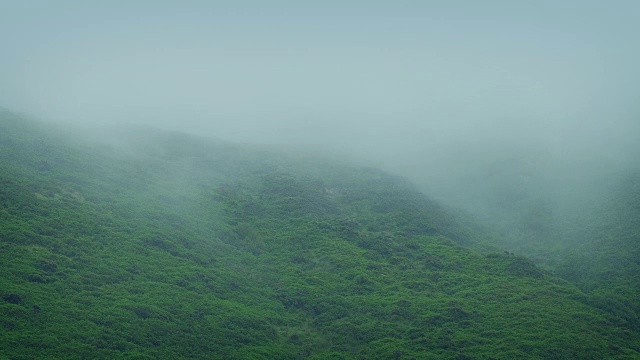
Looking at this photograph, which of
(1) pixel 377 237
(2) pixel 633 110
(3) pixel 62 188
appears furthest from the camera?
(2) pixel 633 110

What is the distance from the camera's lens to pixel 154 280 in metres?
44.1

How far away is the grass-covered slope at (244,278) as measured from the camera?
35594mm

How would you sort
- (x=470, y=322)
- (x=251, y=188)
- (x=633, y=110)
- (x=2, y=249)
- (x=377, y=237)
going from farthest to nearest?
(x=633, y=110), (x=251, y=188), (x=377, y=237), (x=470, y=322), (x=2, y=249)

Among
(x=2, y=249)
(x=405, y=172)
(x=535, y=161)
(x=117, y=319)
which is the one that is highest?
(x=535, y=161)

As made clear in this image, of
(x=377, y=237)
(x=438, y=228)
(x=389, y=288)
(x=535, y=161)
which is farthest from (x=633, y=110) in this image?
(x=389, y=288)

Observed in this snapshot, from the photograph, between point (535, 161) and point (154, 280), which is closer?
point (154, 280)

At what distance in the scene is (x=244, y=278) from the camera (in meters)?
51.2

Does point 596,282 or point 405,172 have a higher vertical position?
point 405,172

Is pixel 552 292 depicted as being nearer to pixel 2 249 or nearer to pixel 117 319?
pixel 117 319

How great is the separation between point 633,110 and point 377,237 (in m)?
167

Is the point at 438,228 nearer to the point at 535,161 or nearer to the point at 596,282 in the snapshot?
the point at 596,282

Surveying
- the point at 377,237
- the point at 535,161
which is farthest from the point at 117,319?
the point at 535,161

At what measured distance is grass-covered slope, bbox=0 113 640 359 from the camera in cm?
3559

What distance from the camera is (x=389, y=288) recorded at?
168 feet
